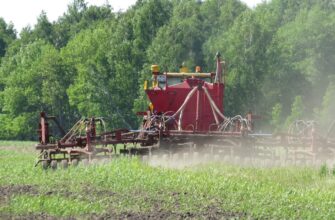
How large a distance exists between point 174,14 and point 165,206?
71.9 metres

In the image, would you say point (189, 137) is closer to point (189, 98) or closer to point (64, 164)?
point (189, 98)

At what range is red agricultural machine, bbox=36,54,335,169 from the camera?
72.4 feet

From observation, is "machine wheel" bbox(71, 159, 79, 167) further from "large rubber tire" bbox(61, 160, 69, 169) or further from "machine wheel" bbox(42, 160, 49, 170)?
"machine wheel" bbox(42, 160, 49, 170)

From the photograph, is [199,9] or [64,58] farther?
[199,9]

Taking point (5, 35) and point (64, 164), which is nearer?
point (64, 164)

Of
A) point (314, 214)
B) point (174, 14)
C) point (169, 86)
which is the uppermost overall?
point (174, 14)

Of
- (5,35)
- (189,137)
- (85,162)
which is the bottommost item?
(85,162)

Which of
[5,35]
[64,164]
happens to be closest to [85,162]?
[64,164]

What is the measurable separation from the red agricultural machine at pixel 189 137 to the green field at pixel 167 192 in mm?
1469

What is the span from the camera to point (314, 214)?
1300 centimetres

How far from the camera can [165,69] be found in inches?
2542

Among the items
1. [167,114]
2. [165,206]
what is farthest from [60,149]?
[165,206]

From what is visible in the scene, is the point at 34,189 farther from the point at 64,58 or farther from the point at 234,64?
the point at 64,58

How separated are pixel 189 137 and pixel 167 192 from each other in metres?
7.79
